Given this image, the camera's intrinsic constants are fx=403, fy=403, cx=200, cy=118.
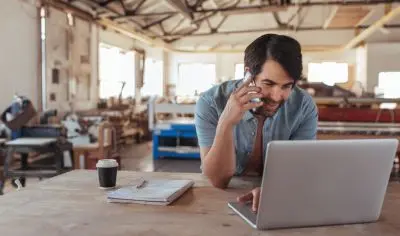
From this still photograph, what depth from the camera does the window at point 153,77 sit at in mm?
11203

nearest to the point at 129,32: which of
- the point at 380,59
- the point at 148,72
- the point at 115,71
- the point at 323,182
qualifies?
the point at 115,71

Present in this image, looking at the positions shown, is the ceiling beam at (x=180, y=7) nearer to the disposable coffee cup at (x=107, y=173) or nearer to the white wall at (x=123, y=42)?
the white wall at (x=123, y=42)

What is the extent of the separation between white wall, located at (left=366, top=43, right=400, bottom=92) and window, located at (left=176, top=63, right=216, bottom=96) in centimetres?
445

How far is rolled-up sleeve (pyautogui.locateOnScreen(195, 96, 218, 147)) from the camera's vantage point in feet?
5.32

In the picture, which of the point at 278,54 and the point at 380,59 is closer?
the point at 278,54

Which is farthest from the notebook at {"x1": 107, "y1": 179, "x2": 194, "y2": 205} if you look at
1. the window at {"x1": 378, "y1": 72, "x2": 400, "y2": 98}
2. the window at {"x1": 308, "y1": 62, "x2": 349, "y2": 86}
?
the window at {"x1": 308, "y1": 62, "x2": 349, "y2": 86}

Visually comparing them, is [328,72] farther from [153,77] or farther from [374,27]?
[153,77]

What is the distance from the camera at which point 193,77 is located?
12461 millimetres

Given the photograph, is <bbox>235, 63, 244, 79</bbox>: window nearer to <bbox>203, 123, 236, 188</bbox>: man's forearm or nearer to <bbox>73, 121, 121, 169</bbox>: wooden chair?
<bbox>203, 123, 236, 188</bbox>: man's forearm

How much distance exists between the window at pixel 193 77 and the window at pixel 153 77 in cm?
69

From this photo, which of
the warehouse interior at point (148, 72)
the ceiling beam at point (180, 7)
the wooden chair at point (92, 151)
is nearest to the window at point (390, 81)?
the warehouse interior at point (148, 72)

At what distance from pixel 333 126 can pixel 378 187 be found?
140 inches

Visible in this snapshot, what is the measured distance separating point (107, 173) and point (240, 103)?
539 mm

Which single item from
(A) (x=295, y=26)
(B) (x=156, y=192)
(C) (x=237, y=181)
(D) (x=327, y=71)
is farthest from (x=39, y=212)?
(D) (x=327, y=71)
